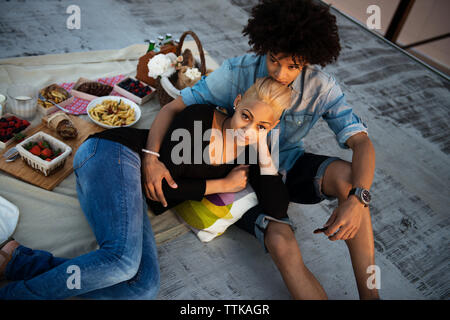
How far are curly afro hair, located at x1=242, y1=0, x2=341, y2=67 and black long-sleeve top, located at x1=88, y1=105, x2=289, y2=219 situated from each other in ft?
1.72

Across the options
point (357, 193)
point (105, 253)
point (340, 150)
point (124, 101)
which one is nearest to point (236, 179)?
point (357, 193)

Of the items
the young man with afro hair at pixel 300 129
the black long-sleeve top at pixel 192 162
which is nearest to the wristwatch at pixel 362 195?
the young man with afro hair at pixel 300 129

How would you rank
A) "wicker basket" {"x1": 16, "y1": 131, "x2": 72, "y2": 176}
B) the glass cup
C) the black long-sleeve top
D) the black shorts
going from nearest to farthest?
1. the black long-sleeve top
2. the black shorts
3. "wicker basket" {"x1": 16, "y1": 131, "x2": 72, "y2": 176}
4. the glass cup

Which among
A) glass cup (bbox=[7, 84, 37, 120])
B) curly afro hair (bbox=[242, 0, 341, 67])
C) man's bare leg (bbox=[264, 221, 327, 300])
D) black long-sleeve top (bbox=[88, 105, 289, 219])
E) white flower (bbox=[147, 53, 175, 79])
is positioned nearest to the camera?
curly afro hair (bbox=[242, 0, 341, 67])

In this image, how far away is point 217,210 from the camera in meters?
2.07

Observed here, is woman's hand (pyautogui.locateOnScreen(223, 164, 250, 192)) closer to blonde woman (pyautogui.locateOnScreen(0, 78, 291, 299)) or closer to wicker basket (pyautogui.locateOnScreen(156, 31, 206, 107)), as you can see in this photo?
blonde woman (pyautogui.locateOnScreen(0, 78, 291, 299))

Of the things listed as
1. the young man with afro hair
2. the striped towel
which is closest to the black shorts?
the young man with afro hair

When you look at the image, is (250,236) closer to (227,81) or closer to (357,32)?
(227,81)

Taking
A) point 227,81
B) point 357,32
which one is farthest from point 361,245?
point 357,32

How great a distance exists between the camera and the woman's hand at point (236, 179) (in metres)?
1.99

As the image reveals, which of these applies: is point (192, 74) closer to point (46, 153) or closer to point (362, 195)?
point (46, 153)

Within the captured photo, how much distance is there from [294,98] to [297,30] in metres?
0.53

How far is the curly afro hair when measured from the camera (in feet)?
5.10

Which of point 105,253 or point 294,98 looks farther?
point 294,98
